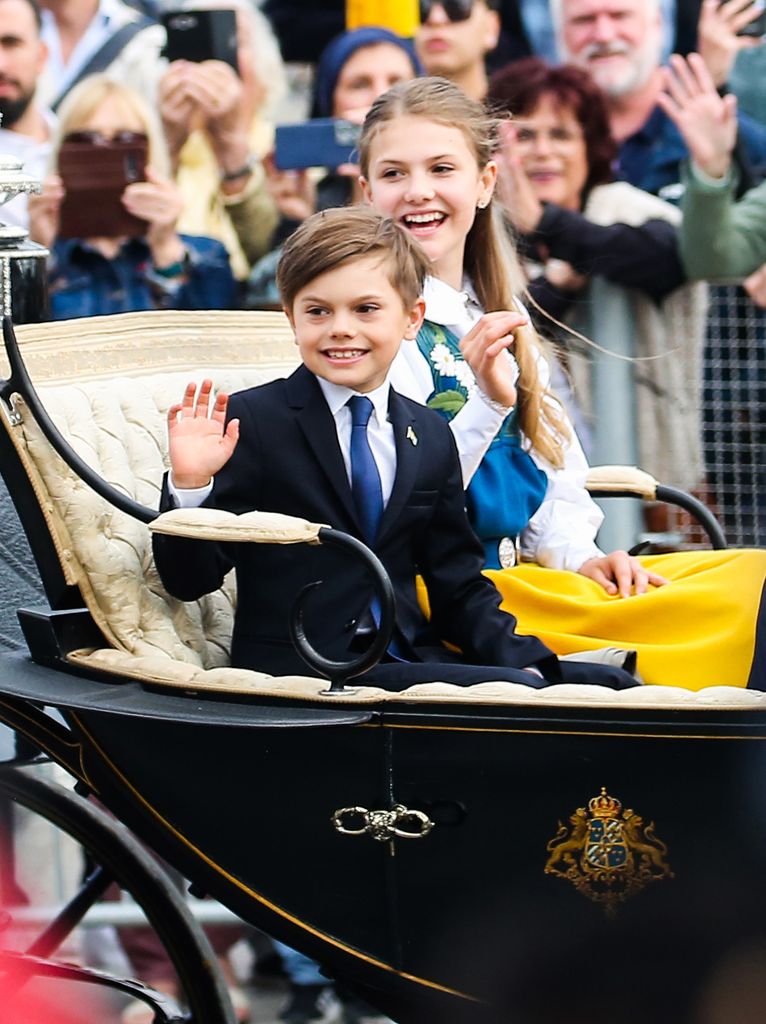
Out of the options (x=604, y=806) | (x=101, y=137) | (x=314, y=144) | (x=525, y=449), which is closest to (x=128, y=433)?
(x=525, y=449)

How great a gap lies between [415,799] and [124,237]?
3167 mm

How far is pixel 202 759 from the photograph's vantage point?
257cm

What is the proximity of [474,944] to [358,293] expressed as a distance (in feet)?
3.07

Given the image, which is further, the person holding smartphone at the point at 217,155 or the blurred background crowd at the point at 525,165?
the person holding smartphone at the point at 217,155

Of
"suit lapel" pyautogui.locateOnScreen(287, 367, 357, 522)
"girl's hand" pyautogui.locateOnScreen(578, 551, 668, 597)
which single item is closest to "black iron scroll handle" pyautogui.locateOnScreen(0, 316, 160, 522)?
"suit lapel" pyautogui.locateOnScreen(287, 367, 357, 522)

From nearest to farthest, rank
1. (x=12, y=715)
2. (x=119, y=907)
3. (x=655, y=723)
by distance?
(x=655, y=723) < (x=12, y=715) < (x=119, y=907)

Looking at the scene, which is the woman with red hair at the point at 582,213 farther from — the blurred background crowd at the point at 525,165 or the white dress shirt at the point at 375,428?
the white dress shirt at the point at 375,428

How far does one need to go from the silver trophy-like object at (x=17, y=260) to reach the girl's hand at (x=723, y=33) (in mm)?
2868

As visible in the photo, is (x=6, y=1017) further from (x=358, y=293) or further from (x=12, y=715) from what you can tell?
(x=358, y=293)

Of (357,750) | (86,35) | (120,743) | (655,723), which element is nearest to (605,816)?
(655,723)

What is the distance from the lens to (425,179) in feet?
9.71

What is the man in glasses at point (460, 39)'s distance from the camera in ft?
17.7

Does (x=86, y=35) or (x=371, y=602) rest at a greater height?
(x=86, y=35)

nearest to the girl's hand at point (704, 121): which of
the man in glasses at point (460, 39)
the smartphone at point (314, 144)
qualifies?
the man in glasses at point (460, 39)
